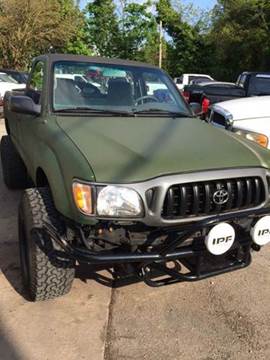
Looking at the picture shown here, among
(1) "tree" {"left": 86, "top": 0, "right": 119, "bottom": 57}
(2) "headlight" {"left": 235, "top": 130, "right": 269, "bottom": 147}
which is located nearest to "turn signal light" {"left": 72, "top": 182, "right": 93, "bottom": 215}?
(2) "headlight" {"left": 235, "top": 130, "right": 269, "bottom": 147}

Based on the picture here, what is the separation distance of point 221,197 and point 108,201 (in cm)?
74

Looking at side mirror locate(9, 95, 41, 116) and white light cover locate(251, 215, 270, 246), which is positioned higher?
side mirror locate(9, 95, 41, 116)

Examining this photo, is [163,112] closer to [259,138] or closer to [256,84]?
[259,138]

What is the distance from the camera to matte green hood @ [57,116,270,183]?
3013 mm

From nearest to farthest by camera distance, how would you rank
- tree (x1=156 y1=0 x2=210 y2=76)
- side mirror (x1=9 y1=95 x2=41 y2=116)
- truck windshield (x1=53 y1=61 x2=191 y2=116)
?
side mirror (x1=9 y1=95 x2=41 y2=116), truck windshield (x1=53 y1=61 x2=191 y2=116), tree (x1=156 y1=0 x2=210 y2=76)

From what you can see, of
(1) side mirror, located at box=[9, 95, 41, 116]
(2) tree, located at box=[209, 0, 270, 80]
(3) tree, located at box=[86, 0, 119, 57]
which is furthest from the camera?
(3) tree, located at box=[86, 0, 119, 57]

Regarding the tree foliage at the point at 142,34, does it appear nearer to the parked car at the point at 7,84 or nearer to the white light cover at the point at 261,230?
the parked car at the point at 7,84

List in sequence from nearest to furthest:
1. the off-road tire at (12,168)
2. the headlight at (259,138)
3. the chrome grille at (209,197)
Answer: the chrome grille at (209,197) < the headlight at (259,138) < the off-road tire at (12,168)

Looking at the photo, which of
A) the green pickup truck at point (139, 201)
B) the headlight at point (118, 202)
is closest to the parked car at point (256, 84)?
the green pickup truck at point (139, 201)

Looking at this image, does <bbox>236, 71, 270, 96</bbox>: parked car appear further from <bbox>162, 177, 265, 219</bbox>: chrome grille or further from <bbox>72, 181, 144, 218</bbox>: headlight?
<bbox>72, 181, 144, 218</bbox>: headlight

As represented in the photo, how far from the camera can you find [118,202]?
2922mm

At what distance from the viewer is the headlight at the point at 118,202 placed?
2904 millimetres

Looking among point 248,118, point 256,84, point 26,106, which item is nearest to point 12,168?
point 26,106

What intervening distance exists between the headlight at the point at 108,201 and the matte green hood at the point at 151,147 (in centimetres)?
7
